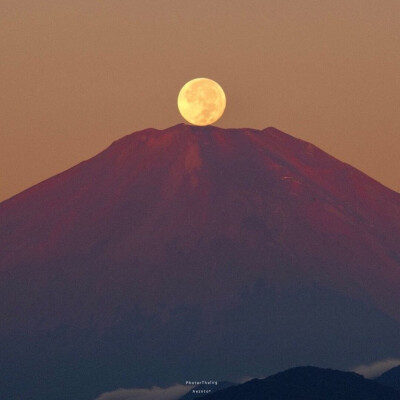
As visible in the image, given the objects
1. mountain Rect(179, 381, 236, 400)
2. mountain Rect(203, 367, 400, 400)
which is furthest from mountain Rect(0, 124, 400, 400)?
mountain Rect(203, 367, 400, 400)

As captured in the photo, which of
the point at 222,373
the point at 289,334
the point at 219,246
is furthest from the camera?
the point at 219,246

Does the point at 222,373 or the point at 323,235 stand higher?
the point at 323,235

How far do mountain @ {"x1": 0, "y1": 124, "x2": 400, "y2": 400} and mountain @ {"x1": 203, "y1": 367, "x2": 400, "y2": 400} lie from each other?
5671 cm

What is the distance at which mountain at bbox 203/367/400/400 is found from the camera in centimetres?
8400

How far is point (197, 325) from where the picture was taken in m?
153

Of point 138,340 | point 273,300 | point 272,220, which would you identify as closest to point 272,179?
point 272,220

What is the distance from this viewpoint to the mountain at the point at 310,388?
84.0 meters

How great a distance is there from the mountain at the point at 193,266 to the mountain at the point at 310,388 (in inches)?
2233

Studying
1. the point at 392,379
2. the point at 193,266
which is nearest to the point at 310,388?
the point at 392,379

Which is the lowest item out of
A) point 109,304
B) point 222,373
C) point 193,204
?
point 222,373

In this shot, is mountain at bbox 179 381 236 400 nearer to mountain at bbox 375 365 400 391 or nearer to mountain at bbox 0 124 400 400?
mountain at bbox 0 124 400 400

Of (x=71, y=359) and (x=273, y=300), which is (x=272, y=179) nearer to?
(x=273, y=300)

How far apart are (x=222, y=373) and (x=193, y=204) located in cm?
3110

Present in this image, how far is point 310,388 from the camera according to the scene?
85312mm
